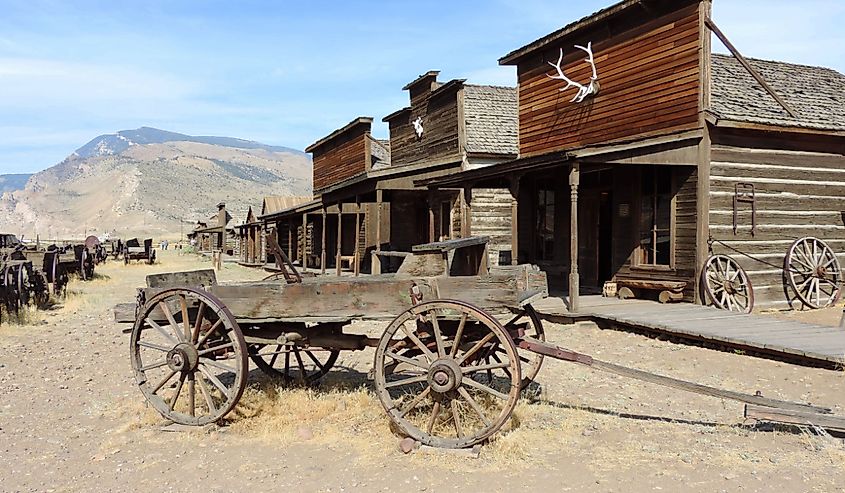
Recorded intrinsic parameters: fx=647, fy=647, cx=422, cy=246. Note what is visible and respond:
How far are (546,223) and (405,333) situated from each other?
34.3ft

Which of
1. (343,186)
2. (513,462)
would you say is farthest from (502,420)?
(343,186)

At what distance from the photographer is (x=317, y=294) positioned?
503cm

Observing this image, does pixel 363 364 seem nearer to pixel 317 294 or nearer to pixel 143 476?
pixel 317 294

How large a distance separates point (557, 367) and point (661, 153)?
190 inches

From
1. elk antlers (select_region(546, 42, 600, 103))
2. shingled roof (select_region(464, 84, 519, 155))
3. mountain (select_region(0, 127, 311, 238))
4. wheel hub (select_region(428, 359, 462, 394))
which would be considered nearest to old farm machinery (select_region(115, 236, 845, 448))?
wheel hub (select_region(428, 359, 462, 394))

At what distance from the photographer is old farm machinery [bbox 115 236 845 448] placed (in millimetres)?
4555

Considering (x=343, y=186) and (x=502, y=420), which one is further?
(x=343, y=186)

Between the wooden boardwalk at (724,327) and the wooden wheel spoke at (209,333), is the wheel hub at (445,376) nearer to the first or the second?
the wooden wheel spoke at (209,333)

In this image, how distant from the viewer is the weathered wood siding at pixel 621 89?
431 inches

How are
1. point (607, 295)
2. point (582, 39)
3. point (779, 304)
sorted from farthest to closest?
1. point (582, 39)
2. point (607, 295)
3. point (779, 304)

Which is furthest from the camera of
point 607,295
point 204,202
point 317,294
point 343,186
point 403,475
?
point 204,202

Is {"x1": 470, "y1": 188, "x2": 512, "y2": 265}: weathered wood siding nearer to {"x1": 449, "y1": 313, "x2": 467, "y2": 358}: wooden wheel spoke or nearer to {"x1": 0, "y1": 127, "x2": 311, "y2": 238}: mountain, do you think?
{"x1": 449, "y1": 313, "x2": 467, "y2": 358}: wooden wheel spoke

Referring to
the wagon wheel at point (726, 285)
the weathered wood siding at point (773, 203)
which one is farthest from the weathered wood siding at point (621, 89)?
the wagon wheel at point (726, 285)

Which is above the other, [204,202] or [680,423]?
[204,202]
